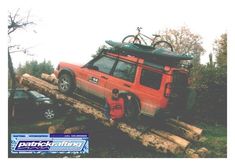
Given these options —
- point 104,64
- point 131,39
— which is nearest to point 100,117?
point 104,64

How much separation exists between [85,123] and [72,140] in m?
0.95

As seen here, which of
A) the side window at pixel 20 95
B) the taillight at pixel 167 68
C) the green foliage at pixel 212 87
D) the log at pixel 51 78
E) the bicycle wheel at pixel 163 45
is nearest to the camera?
the taillight at pixel 167 68

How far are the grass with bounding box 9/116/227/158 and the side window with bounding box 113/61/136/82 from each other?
1420 mm

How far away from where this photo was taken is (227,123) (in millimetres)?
11133

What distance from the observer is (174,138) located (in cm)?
1106

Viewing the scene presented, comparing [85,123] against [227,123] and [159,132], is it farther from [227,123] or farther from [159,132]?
[227,123]

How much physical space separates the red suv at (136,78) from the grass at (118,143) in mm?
866

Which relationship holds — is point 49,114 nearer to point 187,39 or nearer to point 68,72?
point 68,72

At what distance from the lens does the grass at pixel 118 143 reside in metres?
10.9

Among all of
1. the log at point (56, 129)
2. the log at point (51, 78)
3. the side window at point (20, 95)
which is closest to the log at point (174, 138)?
the log at point (56, 129)

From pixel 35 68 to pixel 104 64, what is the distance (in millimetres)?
2286

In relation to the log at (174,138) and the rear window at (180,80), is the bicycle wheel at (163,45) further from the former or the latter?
the log at (174,138)

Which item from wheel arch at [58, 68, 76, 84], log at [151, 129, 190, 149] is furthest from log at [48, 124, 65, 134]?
log at [151, 129, 190, 149]

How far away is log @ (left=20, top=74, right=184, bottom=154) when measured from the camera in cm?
1078
